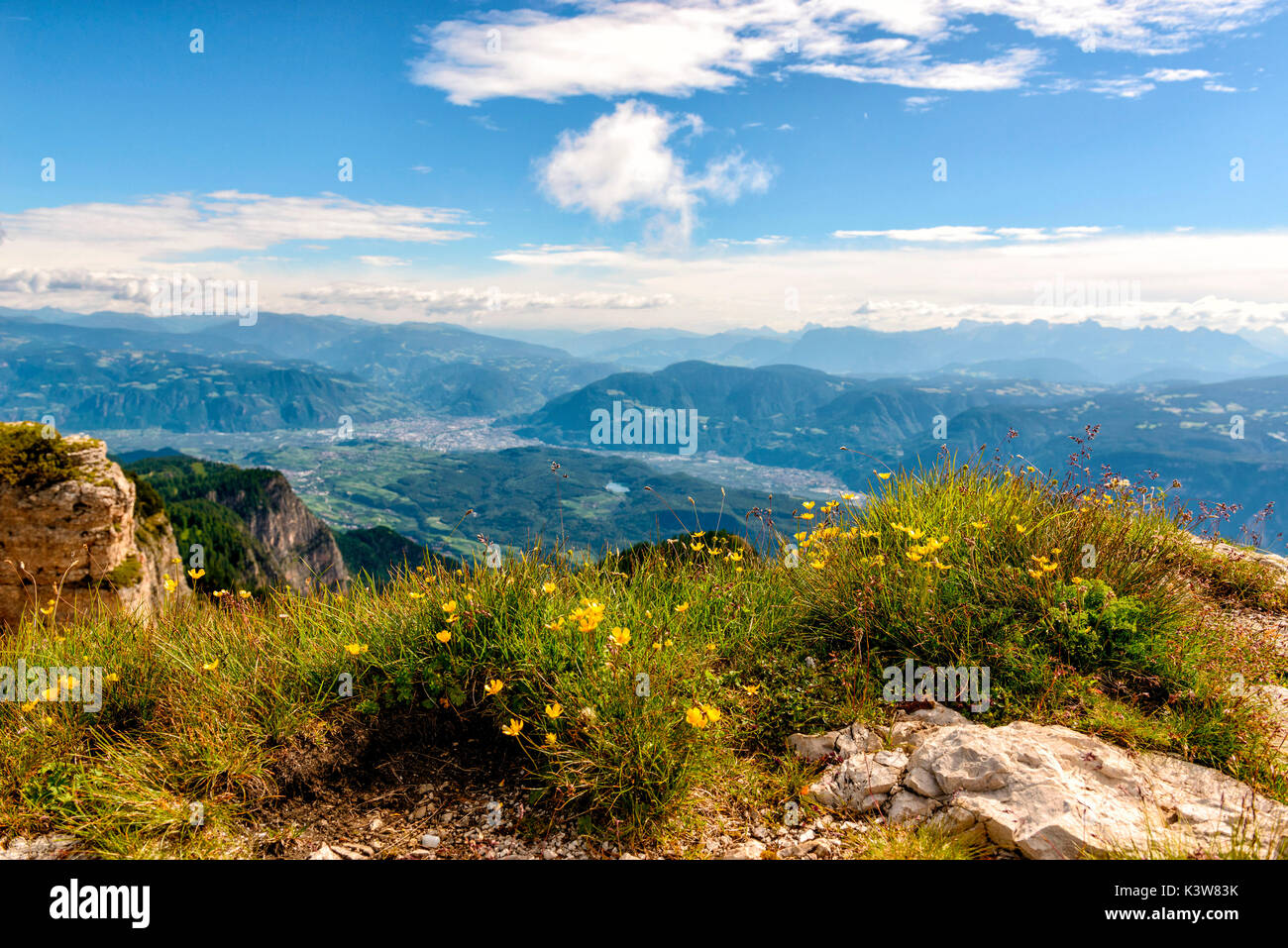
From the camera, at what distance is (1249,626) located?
21.1 ft

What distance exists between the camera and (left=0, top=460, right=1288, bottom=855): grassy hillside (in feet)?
13.5

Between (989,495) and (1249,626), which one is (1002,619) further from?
(1249,626)

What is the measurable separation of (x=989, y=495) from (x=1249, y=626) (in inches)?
107

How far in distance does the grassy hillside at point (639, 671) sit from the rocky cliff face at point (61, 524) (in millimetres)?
9191

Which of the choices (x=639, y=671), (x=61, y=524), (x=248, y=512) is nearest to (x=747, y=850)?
(x=639, y=671)

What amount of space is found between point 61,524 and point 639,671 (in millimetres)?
15249

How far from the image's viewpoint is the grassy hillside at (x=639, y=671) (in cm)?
411

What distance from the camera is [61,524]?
532 inches

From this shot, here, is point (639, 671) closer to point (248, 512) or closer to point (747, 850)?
point (747, 850)

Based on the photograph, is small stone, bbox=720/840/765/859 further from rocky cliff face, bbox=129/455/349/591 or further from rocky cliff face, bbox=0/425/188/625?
rocky cliff face, bbox=129/455/349/591

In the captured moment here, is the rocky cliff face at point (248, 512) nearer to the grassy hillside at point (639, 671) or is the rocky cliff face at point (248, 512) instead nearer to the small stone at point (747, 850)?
the grassy hillside at point (639, 671)

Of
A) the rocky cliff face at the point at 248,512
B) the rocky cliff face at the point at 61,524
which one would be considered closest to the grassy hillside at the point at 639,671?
the rocky cliff face at the point at 61,524

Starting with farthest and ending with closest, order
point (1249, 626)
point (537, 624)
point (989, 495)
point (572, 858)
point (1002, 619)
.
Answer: point (989, 495) < point (1249, 626) < point (1002, 619) < point (537, 624) < point (572, 858)

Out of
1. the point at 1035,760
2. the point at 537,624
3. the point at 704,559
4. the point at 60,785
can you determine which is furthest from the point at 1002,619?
the point at 60,785
